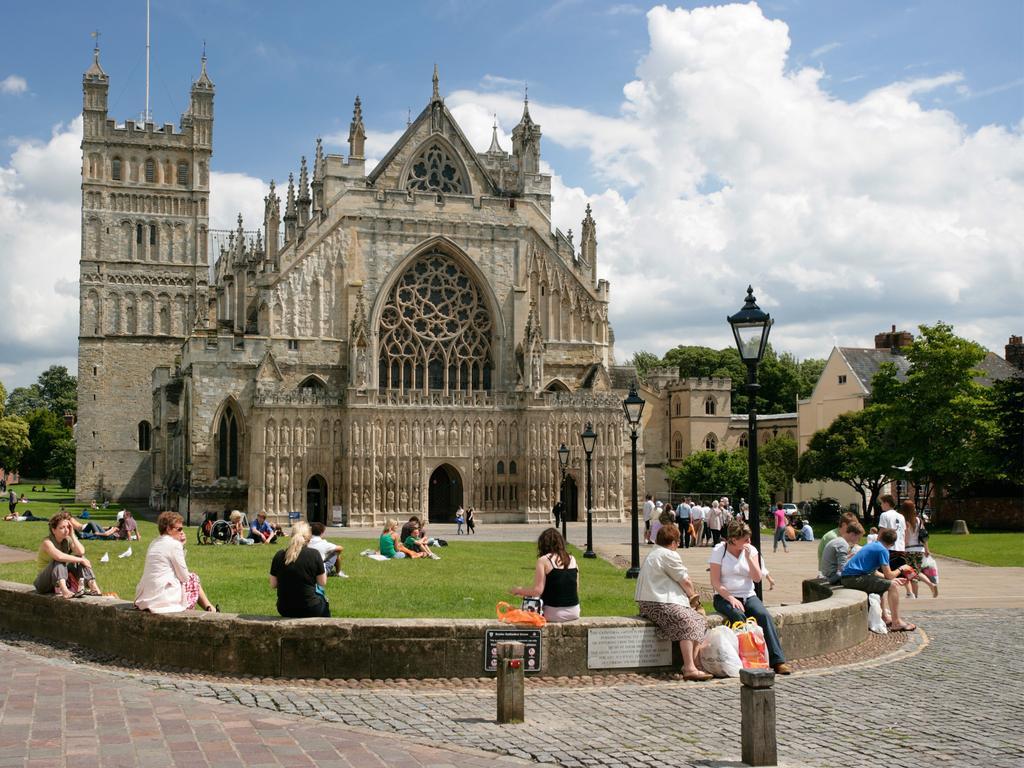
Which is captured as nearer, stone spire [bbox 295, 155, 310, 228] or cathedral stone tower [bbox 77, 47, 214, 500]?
stone spire [bbox 295, 155, 310, 228]

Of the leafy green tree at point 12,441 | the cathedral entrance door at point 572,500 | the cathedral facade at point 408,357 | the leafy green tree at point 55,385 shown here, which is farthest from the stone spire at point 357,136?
the leafy green tree at point 55,385

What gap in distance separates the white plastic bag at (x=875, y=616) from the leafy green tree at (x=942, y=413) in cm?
3173

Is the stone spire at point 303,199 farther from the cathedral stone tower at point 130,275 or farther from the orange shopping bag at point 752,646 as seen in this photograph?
the orange shopping bag at point 752,646

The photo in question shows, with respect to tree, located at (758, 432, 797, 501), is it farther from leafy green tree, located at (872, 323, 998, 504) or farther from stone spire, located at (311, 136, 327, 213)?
stone spire, located at (311, 136, 327, 213)

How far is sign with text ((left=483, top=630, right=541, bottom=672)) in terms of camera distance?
1109cm

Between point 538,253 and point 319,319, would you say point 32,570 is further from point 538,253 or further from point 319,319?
point 538,253

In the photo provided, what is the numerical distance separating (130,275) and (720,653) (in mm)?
61989

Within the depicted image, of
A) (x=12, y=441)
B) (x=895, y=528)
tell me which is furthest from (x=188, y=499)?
(x=12, y=441)

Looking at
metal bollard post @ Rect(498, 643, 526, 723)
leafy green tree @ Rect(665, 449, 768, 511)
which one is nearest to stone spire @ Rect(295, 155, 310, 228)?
leafy green tree @ Rect(665, 449, 768, 511)

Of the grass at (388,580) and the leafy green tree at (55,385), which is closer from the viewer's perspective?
the grass at (388,580)

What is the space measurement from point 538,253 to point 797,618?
1566 inches

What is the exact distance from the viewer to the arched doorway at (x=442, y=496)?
50031mm

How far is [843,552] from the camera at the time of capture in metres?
16.2

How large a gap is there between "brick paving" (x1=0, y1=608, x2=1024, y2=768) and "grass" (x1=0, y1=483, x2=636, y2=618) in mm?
3579
